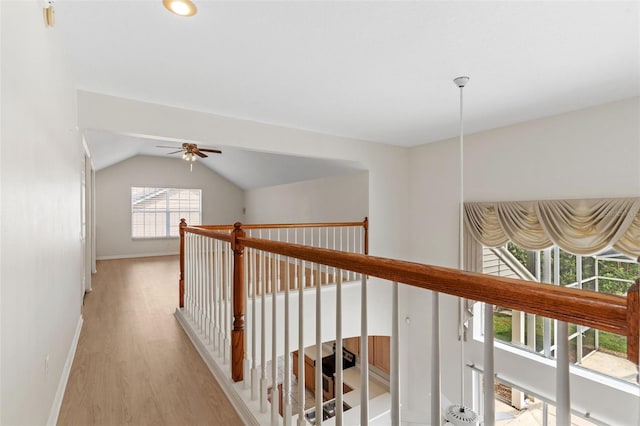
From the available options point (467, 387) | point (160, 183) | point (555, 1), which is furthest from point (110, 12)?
point (160, 183)

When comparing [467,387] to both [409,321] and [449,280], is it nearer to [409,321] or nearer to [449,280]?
[409,321]

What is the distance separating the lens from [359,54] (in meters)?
2.19

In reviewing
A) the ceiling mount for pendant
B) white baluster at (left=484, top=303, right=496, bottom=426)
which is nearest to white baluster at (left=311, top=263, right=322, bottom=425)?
white baluster at (left=484, top=303, right=496, bottom=426)

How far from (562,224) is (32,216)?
441 centimetres

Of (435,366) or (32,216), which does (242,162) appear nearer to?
(32,216)

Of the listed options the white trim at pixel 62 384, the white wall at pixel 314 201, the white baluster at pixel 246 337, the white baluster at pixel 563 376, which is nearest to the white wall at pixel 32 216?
the white trim at pixel 62 384

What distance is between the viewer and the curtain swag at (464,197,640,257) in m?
2.92

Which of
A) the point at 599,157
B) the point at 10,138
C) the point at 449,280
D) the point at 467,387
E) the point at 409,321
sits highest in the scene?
the point at 599,157

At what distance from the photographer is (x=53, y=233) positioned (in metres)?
1.75

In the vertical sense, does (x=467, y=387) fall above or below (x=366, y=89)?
below

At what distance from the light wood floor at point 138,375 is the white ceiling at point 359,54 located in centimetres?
231

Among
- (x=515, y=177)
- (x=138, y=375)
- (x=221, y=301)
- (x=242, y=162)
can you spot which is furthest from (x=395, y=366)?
(x=242, y=162)

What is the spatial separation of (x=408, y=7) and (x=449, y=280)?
64.0 inches

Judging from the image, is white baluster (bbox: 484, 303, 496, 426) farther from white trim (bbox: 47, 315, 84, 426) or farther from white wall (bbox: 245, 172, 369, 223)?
white wall (bbox: 245, 172, 369, 223)
